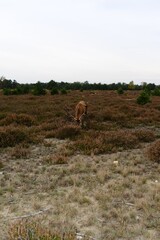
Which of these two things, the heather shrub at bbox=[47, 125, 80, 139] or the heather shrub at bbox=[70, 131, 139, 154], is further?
the heather shrub at bbox=[47, 125, 80, 139]

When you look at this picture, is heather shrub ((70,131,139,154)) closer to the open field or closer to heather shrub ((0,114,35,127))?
the open field

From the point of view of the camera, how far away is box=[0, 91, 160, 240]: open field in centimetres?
536

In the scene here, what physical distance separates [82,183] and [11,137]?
5201 millimetres

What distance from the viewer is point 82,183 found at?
7336 mm

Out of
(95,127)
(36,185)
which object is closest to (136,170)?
(36,185)

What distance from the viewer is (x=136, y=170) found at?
8242mm

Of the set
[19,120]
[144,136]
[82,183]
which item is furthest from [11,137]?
[144,136]

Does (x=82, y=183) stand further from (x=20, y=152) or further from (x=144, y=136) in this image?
(x=144, y=136)

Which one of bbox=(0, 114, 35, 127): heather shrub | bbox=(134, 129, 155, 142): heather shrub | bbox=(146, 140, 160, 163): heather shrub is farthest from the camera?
bbox=(0, 114, 35, 127): heather shrub

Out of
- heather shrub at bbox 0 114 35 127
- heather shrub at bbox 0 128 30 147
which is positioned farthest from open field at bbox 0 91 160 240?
heather shrub at bbox 0 114 35 127

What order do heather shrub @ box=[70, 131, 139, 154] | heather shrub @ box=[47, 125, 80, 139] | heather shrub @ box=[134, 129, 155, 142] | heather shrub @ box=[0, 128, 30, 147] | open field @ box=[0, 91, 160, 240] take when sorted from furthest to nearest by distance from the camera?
heather shrub @ box=[47, 125, 80, 139]
heather shrub @ box=[134, 129, 155, 142]
heather shrub @ box=[0, 128, 30, 147]
heather shrub @ box=[70, 131, 139, 154]
open field @ box=[0, 91, 160, 240]

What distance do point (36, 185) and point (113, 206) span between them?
2182 mm

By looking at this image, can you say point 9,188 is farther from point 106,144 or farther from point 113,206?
point 106,144

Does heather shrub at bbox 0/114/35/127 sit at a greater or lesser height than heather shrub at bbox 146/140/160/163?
greater
